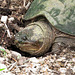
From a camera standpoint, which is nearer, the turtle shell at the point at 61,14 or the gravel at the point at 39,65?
the gravel at the point at 39,65

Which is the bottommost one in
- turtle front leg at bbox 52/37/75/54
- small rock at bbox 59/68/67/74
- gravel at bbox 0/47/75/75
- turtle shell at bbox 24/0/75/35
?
small rock at bbox 59/68/67/74

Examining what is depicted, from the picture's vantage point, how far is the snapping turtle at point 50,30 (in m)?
3.69

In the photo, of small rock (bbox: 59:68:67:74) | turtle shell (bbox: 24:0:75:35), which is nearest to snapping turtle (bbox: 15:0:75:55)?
turtle shell (bbox: 24:0:75:35)

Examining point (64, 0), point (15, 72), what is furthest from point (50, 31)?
point (15, 72)

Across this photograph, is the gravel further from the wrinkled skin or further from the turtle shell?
the turtle shell

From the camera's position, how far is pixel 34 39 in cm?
371

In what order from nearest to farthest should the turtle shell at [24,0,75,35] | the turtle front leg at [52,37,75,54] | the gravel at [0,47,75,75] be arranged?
the gravel at [0,47,75,75] → the turtle shell at [24,0,75,35] → the turtle front leg at [52,37,75,54]

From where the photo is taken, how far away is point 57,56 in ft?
11.9

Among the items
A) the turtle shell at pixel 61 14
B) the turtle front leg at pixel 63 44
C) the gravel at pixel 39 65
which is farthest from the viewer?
the turtle front leg at pixel 63 44

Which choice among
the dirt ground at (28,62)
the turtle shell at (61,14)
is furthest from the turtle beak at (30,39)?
the turtle shell at (61,14)

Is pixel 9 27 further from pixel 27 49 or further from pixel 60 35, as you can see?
pixel 60 35

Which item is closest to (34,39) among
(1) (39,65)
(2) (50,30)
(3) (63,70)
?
(2) (50,30)

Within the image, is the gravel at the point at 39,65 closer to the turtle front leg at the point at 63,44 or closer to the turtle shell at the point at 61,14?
the turtle front leg at the point at 63,44

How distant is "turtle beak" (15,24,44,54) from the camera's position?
3.72m
